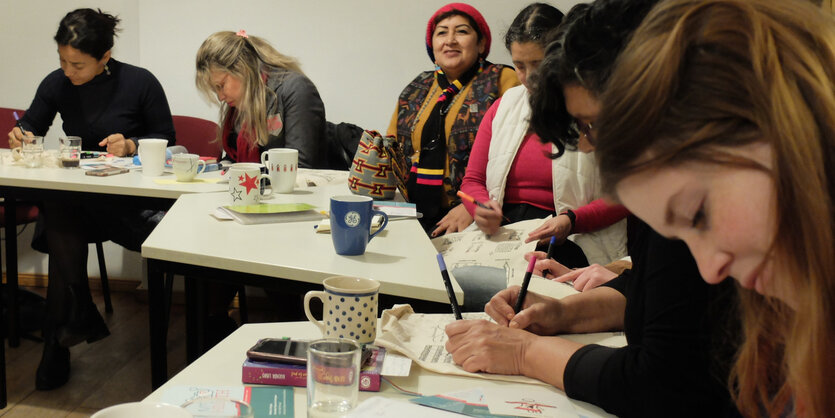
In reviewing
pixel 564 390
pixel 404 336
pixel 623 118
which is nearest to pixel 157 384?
pixel 404 336

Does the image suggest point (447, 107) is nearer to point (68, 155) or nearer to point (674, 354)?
point (68, 155)

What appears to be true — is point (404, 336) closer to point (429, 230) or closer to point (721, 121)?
point (721, 121)

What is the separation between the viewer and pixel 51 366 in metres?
2.61

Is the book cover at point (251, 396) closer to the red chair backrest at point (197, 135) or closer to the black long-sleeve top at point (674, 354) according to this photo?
the black long-sleeve top at point (674, 354)

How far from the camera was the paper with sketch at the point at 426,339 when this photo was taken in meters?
1.01

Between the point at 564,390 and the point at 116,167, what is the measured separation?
7.09ft

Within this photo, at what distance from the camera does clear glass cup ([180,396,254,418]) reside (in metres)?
0.75

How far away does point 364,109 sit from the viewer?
380 centimetres

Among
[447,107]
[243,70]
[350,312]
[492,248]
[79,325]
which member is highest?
[243,70]

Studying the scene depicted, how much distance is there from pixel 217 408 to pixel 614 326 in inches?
28.2

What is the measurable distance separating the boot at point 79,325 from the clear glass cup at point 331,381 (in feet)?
7.01

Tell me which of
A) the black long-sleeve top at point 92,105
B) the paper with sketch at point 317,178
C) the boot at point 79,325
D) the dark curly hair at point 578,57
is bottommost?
the boot at point 79,325

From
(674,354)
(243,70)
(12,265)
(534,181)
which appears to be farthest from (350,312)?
(243,70)

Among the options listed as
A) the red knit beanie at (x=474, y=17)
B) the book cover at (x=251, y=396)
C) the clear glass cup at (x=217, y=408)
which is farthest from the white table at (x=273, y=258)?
the red knit beanie at (x=474, y=17)
